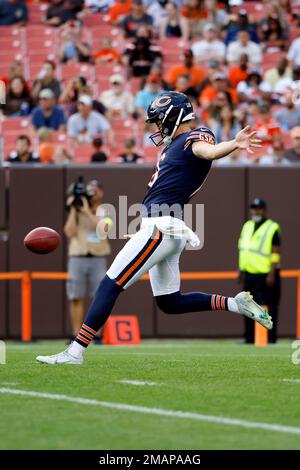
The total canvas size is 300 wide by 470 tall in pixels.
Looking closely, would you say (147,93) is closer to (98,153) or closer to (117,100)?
(117,100)

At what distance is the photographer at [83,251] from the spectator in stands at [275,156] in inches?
111

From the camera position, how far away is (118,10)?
2209 centimetres

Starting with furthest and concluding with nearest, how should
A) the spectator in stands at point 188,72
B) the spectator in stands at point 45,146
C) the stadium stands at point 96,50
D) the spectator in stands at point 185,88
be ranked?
the spectator in stands at point 188,72 → the stadium stands at point 96,50 → the spectator in stands at point 185,88 → the spectator in stands at point 45,146

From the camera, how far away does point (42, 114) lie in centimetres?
1867

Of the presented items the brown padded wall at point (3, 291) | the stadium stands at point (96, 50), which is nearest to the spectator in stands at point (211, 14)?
the stadium stands at point (96, 50)

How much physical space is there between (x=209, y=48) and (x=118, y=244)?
201 inches

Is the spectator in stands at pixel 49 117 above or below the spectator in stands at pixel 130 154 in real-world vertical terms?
above

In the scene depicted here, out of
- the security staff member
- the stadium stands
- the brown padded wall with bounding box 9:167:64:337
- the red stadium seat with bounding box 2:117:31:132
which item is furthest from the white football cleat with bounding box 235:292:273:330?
the red stadium seat with bounding box 2:117:31:132

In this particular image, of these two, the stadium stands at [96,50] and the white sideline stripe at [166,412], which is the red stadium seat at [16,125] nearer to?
the stadium stands at [96,50]

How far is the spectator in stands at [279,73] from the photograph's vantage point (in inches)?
769

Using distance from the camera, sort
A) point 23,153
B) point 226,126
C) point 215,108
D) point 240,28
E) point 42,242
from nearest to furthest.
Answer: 1. point 42,242
2. point 23,153
3. point 226,126
4. point 215,108
5. point 240,28

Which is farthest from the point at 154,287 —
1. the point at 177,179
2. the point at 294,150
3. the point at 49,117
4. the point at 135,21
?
the point at 135,21

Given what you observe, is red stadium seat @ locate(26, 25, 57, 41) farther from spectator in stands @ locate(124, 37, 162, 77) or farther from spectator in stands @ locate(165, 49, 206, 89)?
spectator in stands @ locate(165, 49, 206, 89)
